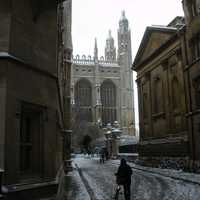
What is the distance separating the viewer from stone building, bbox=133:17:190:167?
2280 cm

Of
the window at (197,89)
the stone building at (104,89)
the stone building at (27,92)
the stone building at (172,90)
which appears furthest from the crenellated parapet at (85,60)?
the stone building at (27,92)

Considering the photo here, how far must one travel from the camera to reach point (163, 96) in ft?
86.0

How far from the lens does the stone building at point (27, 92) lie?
654 cm

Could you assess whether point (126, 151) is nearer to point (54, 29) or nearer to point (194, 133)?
point (194, 133)

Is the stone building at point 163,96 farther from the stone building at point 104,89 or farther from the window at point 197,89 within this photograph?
the stone building at point 104,89

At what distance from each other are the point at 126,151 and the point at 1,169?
34.3 meters

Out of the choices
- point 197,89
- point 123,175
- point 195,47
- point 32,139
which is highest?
point 195,47

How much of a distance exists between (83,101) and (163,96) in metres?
61.1

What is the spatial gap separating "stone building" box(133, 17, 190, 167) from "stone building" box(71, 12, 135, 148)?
2070 inches

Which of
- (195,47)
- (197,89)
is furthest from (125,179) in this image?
(195,47)

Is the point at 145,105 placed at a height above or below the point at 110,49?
below

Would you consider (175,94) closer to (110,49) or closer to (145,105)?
(145,105)

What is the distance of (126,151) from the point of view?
39.7 m

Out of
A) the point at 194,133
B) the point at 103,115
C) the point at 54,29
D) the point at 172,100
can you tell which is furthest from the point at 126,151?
the point at 103,115
